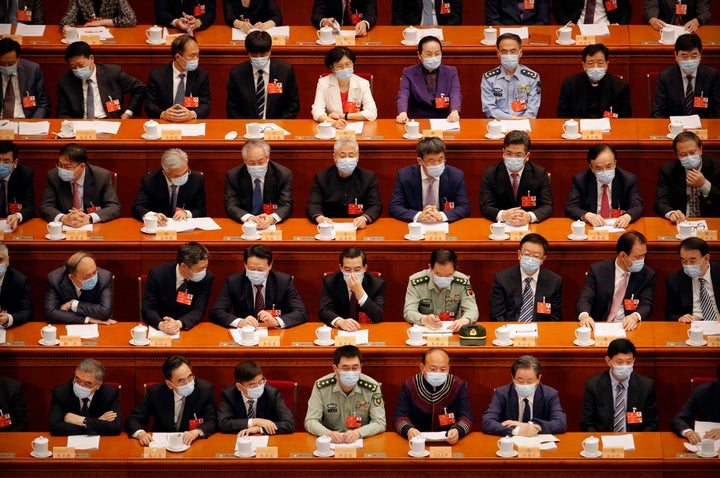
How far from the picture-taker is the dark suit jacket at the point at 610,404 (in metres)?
6.41

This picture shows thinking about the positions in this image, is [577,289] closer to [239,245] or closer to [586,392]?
[586,392]

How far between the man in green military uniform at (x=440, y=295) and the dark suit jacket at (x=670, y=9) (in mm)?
2766

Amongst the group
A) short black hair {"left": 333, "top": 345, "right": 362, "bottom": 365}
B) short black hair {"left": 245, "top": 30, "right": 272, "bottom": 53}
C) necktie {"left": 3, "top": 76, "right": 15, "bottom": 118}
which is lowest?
short black hair {"left": 333, "top": 345, "right": 362, "bottom": 365}

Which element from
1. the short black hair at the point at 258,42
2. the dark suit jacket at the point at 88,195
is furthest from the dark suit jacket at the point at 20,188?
the short black hair at the point at 258,42

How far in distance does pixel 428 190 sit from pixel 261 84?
1.34 m

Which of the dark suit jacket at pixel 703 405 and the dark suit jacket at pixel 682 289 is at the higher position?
the dark suit jacket at pixel 682 289

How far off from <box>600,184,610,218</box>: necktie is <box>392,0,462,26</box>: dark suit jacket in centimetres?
193

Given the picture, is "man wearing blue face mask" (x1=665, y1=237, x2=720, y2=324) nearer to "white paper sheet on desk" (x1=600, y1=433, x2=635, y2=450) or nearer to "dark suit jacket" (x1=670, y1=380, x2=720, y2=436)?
"dark suit jacket" (x1=670, y1=380, x2=720, y2=436)

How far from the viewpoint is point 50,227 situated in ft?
23.7

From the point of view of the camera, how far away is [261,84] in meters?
8.06

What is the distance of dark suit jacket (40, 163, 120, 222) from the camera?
741cm

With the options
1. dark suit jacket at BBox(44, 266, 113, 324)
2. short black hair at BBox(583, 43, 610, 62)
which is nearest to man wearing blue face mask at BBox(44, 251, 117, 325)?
dark suit jacket at BBox(44, 266, 113, 324)

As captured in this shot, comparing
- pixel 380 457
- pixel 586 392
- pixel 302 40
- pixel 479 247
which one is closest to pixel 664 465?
pixel 586 392

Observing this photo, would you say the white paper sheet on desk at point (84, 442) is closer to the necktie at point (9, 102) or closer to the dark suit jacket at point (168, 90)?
the dark suit jacket at point (168, 90)
